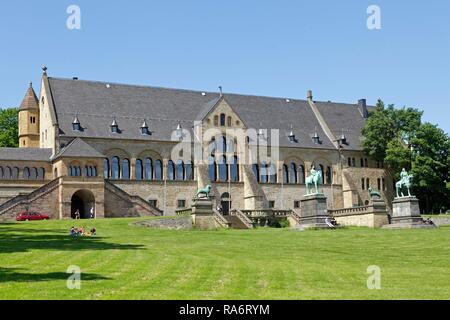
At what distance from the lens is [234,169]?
262ft

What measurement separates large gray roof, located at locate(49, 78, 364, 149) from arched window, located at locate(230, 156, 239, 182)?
4698 millimetres

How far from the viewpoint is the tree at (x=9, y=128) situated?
303 ft

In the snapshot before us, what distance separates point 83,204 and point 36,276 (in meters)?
50.4

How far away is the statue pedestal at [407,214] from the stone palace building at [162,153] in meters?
20.2

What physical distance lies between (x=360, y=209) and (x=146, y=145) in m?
24.8

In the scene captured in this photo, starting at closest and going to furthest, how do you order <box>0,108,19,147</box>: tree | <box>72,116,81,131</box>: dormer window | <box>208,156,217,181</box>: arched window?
<box>72,116,81,131</box>: dormer window < <box>208,156,217,181</box>: arched window < <box>0,108,19,147</box>: tree

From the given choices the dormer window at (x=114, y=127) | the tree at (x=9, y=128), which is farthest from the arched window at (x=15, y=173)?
the tree at (x=9, y=128)

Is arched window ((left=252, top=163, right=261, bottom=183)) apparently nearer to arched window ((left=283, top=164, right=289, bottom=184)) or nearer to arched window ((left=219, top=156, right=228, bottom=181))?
arched window ((left=283, top=164, right=289, bottom=184))

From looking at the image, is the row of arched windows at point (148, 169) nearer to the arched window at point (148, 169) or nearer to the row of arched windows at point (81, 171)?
the arched window at point (148, 169)

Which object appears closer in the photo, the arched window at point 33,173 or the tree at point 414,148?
the arched window at point 33,173

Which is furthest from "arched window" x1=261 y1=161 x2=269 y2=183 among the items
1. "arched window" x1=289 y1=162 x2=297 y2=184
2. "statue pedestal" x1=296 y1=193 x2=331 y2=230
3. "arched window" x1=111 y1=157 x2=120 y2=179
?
"statue pedestal" x1=296 y1=193 x2=331 y2=230

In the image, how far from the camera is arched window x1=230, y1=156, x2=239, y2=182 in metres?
79.5

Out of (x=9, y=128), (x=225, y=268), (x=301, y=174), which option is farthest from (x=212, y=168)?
(x=225, y=268)
